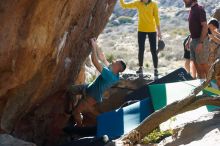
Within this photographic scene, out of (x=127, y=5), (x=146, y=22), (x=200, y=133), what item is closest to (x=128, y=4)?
(x=127, y=5)

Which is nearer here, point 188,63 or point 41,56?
point 41,56

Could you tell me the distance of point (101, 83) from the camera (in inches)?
433

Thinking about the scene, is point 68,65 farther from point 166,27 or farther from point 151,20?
point 166,27

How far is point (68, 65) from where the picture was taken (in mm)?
11320

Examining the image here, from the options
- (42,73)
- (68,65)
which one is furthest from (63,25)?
(68,65)

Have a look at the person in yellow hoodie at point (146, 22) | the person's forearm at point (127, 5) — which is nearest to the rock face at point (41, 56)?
the person's forearm at point (127, 5)

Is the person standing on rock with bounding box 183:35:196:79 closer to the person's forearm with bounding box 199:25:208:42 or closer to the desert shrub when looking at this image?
the person's forearm with bounding box 199:25:208:42

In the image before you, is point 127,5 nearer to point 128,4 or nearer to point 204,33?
point 128,4

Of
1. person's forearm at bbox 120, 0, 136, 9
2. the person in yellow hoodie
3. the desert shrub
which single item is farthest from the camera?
the person in yellow hoodie

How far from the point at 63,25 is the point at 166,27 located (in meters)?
55.4

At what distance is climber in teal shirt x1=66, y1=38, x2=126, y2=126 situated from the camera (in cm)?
1067

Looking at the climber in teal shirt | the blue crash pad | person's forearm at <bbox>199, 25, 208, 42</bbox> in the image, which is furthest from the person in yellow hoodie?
the blue crash pad

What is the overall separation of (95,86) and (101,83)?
20 cm

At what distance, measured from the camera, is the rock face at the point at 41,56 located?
28.1 feet
